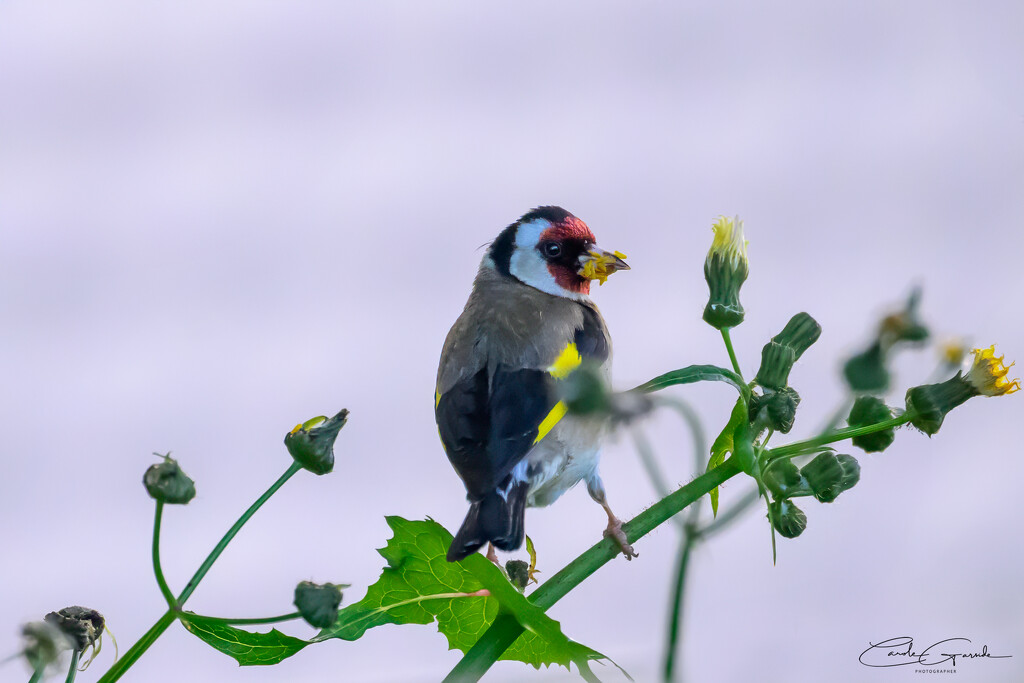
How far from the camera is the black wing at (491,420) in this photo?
0.65 meters

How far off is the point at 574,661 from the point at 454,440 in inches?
10.2

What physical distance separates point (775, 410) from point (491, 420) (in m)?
0.30

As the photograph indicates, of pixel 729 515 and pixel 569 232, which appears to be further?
pixel 569 232

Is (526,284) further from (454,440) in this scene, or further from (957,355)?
(957,355)

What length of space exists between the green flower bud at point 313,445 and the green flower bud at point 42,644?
0.43 ft

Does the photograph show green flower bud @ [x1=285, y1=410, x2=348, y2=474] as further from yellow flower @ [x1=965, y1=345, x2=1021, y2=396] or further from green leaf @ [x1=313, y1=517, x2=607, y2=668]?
yellow flower @ [x1=965, y1=345, x2=1021, y2=396]

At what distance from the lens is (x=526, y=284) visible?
1007 millimetres

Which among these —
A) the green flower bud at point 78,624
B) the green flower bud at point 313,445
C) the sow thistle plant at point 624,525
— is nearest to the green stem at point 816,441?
the sow thistle plant at point 624,525

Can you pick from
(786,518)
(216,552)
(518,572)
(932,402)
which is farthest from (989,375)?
(216,552)

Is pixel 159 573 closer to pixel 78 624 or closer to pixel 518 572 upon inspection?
pixel 78 624

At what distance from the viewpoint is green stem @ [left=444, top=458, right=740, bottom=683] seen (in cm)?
40

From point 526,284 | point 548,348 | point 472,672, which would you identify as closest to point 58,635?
point 472,672

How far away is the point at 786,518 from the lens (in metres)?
0.44

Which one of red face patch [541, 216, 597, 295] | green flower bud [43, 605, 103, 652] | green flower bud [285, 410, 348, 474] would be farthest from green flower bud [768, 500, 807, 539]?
red face patch [541, 216, 597, 295]
